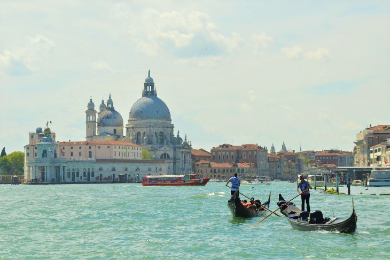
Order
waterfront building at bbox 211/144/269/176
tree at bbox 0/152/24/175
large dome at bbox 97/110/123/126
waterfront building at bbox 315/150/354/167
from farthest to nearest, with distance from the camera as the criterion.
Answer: waterfront building at bbox 315/150/354/167
waterfront building at bbox 211/144/269/176
large dome at bbox 97/110/123/126
tree at bbox 0/152/24/175

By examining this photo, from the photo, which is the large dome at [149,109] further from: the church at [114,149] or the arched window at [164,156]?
the arched window at [164,156]

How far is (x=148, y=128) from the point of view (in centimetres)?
13200

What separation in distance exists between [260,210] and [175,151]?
10499 cm

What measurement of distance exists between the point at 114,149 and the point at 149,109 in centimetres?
1624

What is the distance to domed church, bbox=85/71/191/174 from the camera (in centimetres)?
13175

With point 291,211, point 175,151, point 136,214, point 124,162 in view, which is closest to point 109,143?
point 124,162

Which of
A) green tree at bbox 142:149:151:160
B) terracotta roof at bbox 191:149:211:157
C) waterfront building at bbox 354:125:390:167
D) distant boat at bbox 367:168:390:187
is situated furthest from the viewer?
terracotta roof at bbox 191:149:211:157

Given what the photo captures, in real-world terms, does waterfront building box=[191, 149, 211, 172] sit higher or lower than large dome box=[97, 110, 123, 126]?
lower

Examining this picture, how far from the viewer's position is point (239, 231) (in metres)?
24.8

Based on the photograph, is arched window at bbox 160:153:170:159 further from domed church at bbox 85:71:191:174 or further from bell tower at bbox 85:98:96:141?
bell tower at bbox 85:98:96:141

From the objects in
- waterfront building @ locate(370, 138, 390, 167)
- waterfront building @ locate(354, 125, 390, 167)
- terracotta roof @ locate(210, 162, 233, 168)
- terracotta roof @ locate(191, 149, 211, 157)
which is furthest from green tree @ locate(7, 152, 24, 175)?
waterfront building @ locate(370, 138, 390, 167)

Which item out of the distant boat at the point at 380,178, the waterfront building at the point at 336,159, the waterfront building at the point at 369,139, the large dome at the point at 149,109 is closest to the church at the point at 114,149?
the large dome at the point at 149,109

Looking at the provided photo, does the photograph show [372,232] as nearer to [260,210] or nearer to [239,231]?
[239,231]

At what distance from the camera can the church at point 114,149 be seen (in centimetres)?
10931
